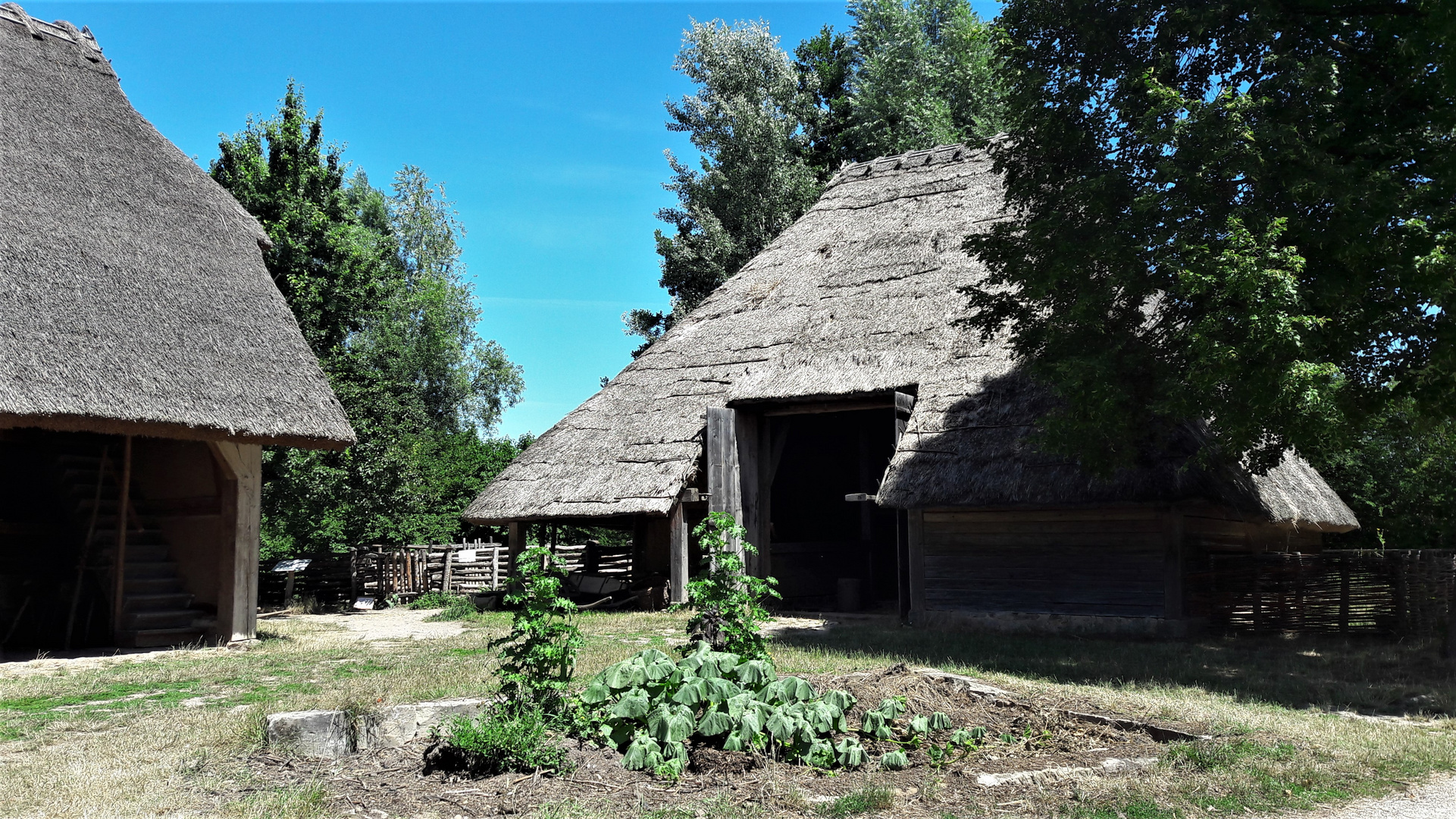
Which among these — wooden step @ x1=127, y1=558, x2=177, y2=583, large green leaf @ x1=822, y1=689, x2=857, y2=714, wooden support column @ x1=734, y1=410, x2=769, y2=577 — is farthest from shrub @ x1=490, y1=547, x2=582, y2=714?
wooden support column @ x1=734, y1=410, x2=769, y2=577

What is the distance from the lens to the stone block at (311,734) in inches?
232

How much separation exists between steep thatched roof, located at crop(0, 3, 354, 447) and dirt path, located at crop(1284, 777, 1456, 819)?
10439 mm

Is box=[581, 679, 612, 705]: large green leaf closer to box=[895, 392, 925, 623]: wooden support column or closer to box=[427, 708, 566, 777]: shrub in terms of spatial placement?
box=[427, 708, 566, 777]: shrub

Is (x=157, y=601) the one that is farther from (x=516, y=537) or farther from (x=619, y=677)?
(x=619, y=677)

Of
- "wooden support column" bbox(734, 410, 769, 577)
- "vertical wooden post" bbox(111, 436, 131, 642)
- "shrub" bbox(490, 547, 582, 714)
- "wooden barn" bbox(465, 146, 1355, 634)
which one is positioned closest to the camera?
"shrub" bbox(490, 547, 582, 714)

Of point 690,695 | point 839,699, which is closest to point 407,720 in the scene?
point 690,695

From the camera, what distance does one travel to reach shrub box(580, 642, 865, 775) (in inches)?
227

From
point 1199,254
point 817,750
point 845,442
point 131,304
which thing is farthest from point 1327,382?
point 845,442

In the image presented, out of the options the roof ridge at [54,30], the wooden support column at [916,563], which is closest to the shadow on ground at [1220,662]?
the wooden support column at [916,563]

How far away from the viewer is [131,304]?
38.5ft

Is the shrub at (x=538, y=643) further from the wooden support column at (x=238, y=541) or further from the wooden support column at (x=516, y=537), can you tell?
the wooden support column at (x=516, y=537)

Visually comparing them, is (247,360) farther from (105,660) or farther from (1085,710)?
(1085,710)

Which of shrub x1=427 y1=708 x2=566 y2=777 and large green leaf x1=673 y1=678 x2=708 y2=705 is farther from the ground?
large green leaf x1=673 y1=678 x2=708 y2=705

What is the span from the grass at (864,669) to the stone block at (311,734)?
28cm
